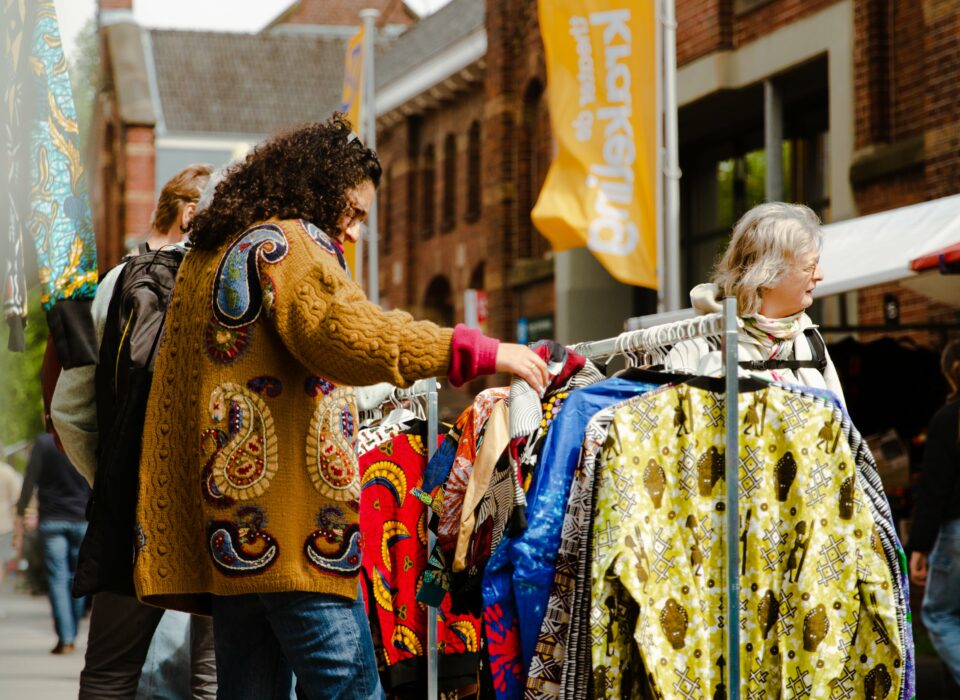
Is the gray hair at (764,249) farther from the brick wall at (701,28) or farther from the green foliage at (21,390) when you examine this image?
the brick wall at (701,28)

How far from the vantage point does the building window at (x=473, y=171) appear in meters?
28.0

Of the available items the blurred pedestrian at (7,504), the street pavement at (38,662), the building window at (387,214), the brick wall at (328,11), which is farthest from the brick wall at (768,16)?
the brick wall at (328,11)

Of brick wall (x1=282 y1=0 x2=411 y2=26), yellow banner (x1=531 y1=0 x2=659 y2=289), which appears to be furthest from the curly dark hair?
brick wall (x1=282 y1=0 x2=411 y2=26)

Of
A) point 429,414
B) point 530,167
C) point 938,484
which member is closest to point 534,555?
point 429,414

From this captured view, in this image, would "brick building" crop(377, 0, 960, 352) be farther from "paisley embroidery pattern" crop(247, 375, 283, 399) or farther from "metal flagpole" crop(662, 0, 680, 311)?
"paisley embroidery pattern" crop(247, 375, 283, 399)

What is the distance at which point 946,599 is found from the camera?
762 centimetres

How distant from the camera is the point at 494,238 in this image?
2430 cm

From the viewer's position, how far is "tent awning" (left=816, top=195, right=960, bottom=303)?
27.6ft

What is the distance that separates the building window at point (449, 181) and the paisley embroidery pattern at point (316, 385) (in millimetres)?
25785

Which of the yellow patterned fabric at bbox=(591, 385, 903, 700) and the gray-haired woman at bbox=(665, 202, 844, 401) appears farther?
the gray-haired woman at bbox=(665, 202, 844, 401)

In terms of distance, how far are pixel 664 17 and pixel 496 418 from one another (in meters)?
8.03

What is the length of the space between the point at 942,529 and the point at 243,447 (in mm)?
5149

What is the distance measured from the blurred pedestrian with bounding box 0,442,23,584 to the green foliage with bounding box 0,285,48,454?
0.08m

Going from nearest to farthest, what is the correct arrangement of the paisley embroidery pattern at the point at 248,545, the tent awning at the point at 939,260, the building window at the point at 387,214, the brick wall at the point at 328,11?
1. the paisley embroidery pattern at the point at 248,545
2. the tent awning at the point at 939,260
3. the building window at the point at 387,214
4. the brick wall at the point at 328,11
